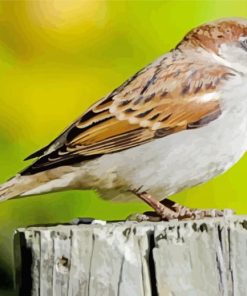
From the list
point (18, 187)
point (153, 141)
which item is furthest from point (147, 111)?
point (18, 187)

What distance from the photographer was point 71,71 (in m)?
5.14

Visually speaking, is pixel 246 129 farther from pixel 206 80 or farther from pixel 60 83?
pixel 60 83

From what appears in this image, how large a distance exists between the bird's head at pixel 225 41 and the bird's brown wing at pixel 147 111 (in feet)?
0.54

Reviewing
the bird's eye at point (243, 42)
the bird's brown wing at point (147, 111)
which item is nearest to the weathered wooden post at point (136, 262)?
the bird's brown wing at point (147, 111)

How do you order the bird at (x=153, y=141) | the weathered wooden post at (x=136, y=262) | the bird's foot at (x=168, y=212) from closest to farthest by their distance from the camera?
the weathered wooden post at (x=136, y=262) → the bird's foot at (x=168, y=212) → the bird at (x=153, y=141)

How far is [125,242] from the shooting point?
2.88 metres

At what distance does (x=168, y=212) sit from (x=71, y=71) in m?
1.54

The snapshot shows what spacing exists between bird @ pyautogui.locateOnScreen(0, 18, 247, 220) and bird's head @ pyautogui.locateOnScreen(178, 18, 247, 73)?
0.12 metres

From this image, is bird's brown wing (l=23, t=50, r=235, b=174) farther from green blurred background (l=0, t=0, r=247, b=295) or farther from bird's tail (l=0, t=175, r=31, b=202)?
green blurred background (l=0, t=0, r=247, b=295)

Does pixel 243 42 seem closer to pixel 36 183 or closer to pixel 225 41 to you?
pixel 225 41

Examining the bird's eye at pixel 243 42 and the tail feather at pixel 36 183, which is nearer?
the tail feather at pixel 36 183

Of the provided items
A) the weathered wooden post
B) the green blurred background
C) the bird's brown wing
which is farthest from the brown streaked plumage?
the green blurred background

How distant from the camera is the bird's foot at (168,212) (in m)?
3.52

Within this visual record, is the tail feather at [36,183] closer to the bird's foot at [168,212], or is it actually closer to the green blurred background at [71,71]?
the bird's foot at [168,212]
